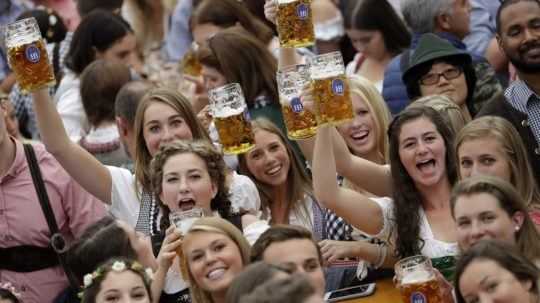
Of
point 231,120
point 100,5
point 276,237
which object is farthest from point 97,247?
point 100,5

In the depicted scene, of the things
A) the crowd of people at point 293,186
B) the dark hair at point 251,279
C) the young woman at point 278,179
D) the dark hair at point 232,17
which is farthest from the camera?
the dark hair at point 232,17

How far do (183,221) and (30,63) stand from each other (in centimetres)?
89

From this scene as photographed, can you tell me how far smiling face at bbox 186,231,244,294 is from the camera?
6.85 m

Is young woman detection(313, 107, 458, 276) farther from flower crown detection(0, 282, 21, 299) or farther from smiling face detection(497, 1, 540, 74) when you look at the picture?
flower crown detection(0, 282, 21, 299)

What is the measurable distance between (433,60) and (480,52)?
130 centimetres

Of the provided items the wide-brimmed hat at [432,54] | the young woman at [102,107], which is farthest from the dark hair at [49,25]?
the wide-brimmed hat at [432,54]

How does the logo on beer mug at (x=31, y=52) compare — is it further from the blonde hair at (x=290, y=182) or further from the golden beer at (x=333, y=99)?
the blonde hair at (x=290, y=182)

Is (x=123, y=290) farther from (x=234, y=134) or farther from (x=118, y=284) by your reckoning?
(x=234, y=134)

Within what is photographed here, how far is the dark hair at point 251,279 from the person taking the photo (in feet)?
18.7

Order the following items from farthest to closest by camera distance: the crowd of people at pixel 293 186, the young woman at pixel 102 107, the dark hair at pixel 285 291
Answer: the young woman at pixel 102 107
the crowd of people at pixel 293 186
the dark hair at pixel 285 291

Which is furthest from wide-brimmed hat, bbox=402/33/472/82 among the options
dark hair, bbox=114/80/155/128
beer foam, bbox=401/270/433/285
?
beer foam, bbox=401/270/433/285

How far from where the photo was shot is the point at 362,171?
754cm

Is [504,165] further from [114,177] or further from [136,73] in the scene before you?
[136,73]

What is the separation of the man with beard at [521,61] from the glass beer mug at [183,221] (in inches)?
61.9
